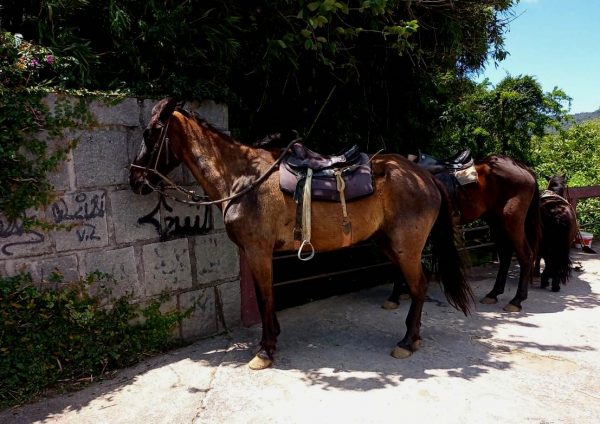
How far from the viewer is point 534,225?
5320 mm

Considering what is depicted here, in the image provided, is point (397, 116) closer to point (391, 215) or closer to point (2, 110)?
point (391, 215)

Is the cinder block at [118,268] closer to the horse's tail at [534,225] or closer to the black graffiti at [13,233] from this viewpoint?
the black graffiti at [13,233]

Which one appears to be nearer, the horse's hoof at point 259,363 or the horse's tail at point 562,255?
the horse's hoof at point 259,363

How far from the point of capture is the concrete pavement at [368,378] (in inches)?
113

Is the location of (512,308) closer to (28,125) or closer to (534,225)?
(534,225)

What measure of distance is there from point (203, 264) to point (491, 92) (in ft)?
21.9

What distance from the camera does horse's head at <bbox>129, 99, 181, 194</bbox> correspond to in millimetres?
3465

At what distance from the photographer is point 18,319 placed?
3123mm

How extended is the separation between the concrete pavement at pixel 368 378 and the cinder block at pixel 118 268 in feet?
2.11

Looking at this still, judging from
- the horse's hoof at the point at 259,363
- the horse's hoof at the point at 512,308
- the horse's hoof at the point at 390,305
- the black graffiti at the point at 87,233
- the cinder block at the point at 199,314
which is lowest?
the horse's hoof at the point at 259,363

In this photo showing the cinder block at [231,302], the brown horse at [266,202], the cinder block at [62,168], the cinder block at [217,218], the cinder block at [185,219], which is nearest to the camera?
the cinder block at [62,168]

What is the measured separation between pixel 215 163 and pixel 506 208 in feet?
11.2

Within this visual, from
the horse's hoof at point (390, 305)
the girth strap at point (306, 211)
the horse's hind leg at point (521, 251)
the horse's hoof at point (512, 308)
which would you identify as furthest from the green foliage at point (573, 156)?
the girth strap at point (306, 211)

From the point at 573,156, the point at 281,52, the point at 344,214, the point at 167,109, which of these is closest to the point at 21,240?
the point at 167,109
